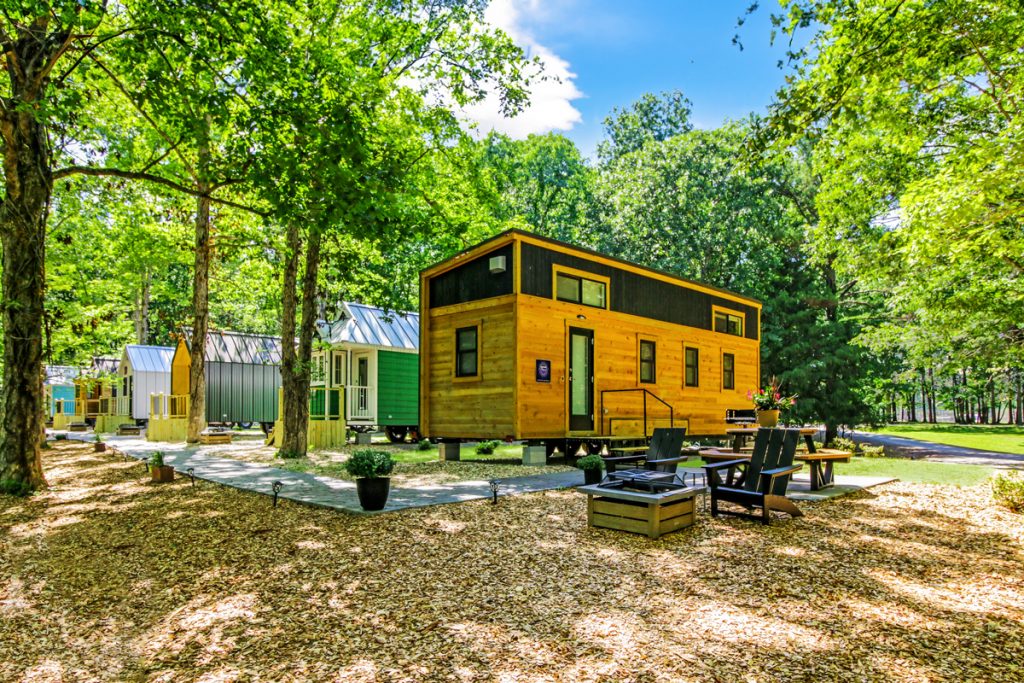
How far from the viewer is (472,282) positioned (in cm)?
1287

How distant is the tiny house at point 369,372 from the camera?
19.1m

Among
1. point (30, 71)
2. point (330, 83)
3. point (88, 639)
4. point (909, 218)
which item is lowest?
point (88, 639)

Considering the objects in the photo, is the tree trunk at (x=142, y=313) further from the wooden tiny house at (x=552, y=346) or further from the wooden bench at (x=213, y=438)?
the wooden tiny house at (x=552, y=346)

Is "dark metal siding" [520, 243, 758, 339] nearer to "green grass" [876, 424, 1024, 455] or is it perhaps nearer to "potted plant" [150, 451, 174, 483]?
"potted plant" [150, 451, 174, 483]

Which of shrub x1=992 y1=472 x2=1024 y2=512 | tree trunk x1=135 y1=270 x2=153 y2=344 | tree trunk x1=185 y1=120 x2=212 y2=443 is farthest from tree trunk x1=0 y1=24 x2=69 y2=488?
tree trunk x1=135 y1=270 x2=153 y2=344

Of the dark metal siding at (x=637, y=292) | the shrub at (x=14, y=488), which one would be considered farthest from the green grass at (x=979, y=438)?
the shrub at (x=14, y=488)

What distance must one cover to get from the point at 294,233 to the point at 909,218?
12.1m

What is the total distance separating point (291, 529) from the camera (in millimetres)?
6262

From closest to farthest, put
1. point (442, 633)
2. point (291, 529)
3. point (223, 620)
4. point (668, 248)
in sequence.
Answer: point (442, 633) → point (223, 620) → point (291, 529) → point (668, 248)

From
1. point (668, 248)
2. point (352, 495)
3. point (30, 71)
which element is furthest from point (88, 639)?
point (668, 248)

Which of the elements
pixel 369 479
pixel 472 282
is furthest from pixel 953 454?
pixel 369 479

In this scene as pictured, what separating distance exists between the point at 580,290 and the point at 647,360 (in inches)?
112

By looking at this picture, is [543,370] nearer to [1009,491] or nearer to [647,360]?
[647,360]

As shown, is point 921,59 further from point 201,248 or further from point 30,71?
point 201,248
